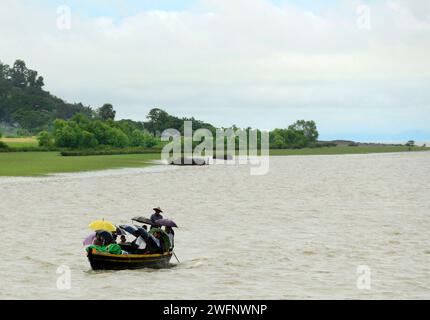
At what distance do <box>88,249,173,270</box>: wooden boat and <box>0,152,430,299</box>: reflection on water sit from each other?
13.0 inches

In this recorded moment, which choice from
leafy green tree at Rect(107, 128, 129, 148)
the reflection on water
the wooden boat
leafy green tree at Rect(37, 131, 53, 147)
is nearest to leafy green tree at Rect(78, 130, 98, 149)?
leafy green tree at Rect(37, 131, 53, 147)

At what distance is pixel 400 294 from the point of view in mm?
24828

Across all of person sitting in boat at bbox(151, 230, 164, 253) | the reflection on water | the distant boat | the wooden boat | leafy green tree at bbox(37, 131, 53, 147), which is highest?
leafy green tree at bbox(37, 131, 53, 147)

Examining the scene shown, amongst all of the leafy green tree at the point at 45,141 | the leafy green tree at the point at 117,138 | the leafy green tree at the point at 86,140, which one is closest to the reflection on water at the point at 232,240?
the leafy green tree at the point at 45,141

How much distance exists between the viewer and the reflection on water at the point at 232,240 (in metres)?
25.8

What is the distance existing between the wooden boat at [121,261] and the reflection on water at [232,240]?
33cm

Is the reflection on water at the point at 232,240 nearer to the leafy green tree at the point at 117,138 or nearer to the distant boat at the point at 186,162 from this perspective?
the distant boat at the point at 186,162

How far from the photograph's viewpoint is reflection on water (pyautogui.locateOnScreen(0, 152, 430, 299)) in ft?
84.8

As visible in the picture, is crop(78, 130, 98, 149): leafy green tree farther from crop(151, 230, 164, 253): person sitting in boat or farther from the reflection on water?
crop(151, 230, 164, 253): person sitting in boat

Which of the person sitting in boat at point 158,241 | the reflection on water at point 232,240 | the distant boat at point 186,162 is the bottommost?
the reflection on water at point 232,240

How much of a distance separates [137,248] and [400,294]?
1092 cm

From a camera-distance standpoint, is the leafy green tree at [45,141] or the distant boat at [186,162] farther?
the leafy green tree at [45,141]
